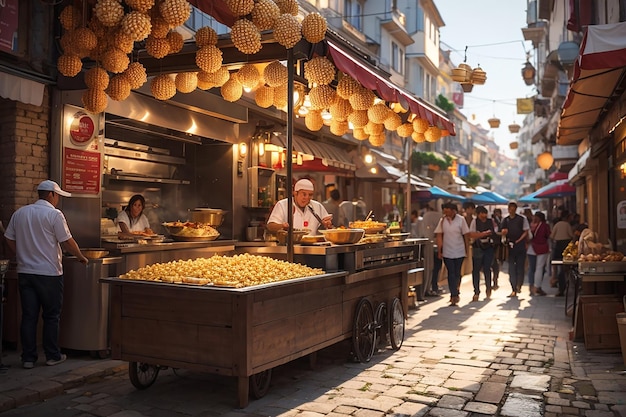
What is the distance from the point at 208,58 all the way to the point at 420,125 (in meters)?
4.24

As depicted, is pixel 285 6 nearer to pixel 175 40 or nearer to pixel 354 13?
pixel 175 40

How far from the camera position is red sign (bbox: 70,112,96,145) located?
818cm

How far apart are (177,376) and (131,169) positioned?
4.99 metres

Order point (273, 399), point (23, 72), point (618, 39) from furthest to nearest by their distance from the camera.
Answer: point (23, 72)
point (618, 39)
point (273, 399)

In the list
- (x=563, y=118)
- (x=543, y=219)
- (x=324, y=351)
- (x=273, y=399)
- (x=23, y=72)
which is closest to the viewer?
(x=273, y=399)

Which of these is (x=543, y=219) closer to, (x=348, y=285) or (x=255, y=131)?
(x=255, y=131)

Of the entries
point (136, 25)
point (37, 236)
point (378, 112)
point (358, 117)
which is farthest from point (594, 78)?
point (37, 236)

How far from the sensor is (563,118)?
12.7 metres

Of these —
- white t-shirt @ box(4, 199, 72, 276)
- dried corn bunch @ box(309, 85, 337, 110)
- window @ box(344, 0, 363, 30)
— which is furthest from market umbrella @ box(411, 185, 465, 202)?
white t-shirt @ box(4, 199, 72, 276)

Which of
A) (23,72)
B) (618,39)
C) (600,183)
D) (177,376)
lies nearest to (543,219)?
(600,183)

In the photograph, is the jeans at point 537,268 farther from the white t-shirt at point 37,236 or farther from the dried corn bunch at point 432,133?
the white t-shirt at point 37,236

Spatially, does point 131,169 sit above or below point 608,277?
above

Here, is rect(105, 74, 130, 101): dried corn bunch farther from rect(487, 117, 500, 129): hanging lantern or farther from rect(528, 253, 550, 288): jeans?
rect(487, 117, 500, 129): hanging lantern

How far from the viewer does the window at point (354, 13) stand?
94.1ft
